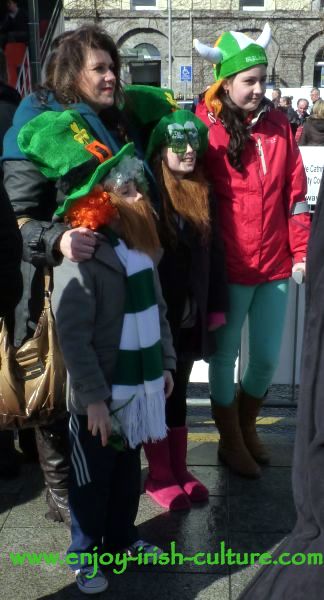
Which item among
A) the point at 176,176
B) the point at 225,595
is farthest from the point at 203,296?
the point at 225,595

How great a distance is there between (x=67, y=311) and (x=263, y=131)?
1.32 metres

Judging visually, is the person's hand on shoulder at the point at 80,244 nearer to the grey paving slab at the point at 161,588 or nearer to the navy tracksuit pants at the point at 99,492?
the navy tracksuit pants at the point at 99,492

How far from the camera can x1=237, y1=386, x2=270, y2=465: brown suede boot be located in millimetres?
3355

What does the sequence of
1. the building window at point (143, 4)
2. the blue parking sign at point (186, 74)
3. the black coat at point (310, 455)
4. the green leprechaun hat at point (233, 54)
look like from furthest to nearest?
the building window at point (143, 4)
the blue parking sign at point (186, 74)
the green leprechaun hat at point (233, 54)
the black coat at point (310, 455)

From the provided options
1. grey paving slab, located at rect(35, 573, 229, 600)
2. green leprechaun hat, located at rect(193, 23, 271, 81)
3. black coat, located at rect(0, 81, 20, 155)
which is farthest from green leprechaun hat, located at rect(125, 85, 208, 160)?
grey paving slab, located at rect(35, 573, 229, 600)

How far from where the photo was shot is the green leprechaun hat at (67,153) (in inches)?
90.1

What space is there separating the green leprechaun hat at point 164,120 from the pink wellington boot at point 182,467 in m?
1.18

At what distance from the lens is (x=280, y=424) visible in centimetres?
390

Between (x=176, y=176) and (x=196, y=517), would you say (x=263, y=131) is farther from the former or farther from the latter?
(x=196, y=517)

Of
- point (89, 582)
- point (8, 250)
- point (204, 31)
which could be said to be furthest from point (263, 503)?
point (204, 31)

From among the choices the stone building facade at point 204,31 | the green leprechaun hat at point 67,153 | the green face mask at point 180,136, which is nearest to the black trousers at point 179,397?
the green face mask at point 180,136

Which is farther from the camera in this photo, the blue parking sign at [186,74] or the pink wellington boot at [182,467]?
the blue parking sign at [186,74]

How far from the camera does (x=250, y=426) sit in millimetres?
3406

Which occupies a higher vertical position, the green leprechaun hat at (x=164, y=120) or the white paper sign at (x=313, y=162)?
the green leprechaun hat at (x=164, y=120)
